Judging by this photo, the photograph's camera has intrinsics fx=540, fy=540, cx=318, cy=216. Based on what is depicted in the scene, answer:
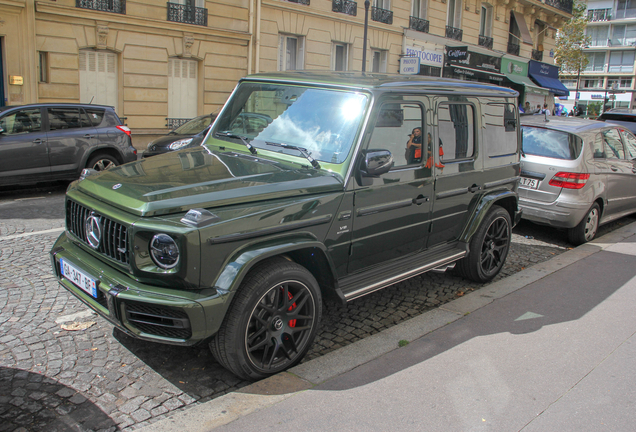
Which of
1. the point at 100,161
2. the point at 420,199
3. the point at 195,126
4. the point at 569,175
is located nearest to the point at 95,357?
the point at 420,199

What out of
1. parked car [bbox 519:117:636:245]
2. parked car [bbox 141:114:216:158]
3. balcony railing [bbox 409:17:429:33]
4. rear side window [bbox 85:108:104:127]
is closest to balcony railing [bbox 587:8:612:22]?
balcony railing [bbox 409:17:429:33]

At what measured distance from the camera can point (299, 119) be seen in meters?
4.30

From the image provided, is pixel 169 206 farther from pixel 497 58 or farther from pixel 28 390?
pixel 497 58

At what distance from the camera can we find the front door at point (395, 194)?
161 inches

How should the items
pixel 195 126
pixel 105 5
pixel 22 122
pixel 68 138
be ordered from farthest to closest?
pixel 105 5 → pixel 195 126 → pixel 68 138 → pixel 22 122

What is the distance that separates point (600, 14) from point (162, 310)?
82.0m

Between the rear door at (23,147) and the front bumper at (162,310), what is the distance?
731 cm

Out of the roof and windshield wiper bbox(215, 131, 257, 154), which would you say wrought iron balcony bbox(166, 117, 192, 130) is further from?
windshield wiper bbox(215, 131, 257, 154)

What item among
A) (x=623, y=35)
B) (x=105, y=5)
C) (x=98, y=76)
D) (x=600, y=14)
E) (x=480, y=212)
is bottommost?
(x=480, y=212)

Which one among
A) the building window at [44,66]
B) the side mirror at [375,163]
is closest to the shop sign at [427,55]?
the building window at [44,66]

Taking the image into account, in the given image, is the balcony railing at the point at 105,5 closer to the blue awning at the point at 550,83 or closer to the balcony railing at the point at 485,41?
the balcony railing at the point at 485,41

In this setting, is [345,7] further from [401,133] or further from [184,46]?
[401,133]

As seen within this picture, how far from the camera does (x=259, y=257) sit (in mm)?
3258

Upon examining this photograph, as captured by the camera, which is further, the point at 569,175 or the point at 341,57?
the point at 341,57
